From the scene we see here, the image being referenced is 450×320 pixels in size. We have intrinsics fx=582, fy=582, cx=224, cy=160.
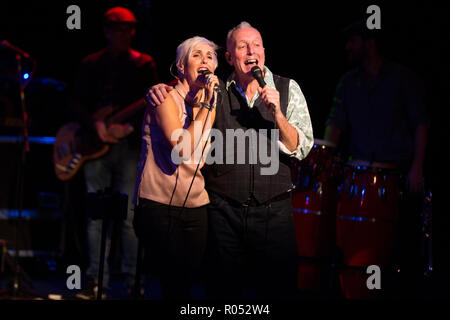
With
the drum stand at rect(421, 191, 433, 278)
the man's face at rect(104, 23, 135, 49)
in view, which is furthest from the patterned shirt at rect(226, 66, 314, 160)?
the man's face at rect(104, 23, 135, 49)

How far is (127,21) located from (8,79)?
114 centimetres

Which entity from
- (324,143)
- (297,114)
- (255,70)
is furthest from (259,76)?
(324,143)

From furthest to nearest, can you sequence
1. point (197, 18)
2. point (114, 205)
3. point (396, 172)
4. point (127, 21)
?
1. point (197, 18)
2. point (127, 21)
3. point (396, 172)
4. point (114, 205)

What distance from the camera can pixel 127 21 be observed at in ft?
15.6

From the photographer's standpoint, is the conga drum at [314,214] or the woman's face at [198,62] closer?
the woman's face at [198,62]

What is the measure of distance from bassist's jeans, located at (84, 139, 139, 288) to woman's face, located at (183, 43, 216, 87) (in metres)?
1.86

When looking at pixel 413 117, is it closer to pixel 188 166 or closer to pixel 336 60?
pixel 336 60

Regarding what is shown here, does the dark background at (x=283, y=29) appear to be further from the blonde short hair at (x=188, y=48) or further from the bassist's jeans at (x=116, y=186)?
the blonde short hair at (x=188, y=48)

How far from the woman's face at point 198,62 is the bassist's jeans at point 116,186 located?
6.10 feet

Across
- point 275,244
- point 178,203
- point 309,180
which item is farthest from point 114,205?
point 309,180

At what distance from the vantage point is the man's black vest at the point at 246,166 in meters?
2.87

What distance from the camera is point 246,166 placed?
113 inches

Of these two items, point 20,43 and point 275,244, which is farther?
point 20,43

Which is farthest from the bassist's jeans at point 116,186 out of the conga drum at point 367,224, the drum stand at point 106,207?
the conga drum at point 367,224
